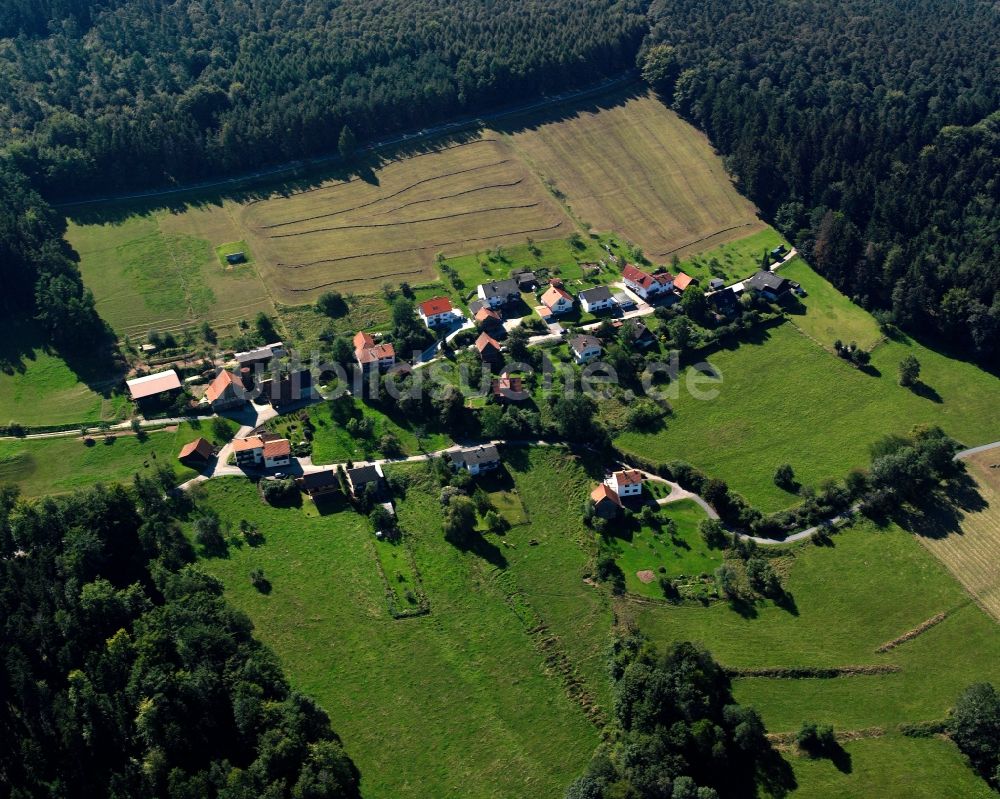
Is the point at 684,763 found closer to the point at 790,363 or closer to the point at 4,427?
the point at 790,363

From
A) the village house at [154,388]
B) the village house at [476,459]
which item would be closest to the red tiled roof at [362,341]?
the village house at [154,388]

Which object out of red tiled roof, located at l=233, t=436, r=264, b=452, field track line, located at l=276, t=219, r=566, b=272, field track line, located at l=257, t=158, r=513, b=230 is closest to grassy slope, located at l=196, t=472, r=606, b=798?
red tiled roof, located at l=233, t=436, r=264, b=452

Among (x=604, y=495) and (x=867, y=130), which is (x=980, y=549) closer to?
(x=604, y=495)

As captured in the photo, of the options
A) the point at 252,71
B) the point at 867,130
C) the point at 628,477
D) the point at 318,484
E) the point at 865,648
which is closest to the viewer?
the point at 865,648

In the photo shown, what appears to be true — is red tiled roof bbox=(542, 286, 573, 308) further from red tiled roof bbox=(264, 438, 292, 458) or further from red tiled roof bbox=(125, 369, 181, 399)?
red tiled roof bbox=(125, 369, 181, 399)

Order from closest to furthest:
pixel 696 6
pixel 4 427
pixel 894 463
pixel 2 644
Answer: pixel 2 644
pixel 894 463
pixel 4 427
pixel 696 6

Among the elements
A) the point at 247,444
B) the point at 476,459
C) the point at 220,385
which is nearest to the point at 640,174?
the point at 476,459

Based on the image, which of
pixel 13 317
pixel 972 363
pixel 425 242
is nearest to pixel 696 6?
pixel 425 242

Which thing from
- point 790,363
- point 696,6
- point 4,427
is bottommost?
point 4,427
